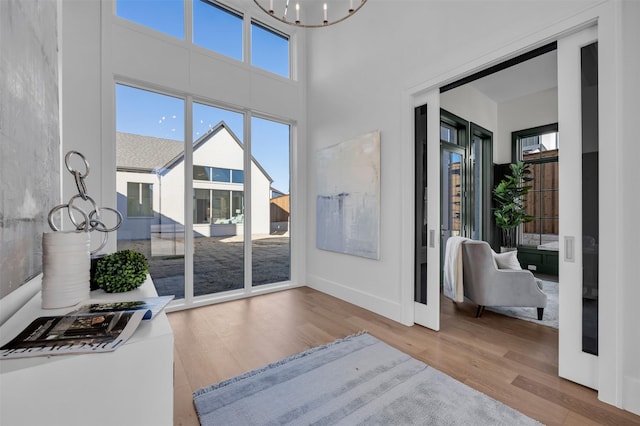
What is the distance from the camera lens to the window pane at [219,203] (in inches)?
151

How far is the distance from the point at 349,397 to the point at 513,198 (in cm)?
537

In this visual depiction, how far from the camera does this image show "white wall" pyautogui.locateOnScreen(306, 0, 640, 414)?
175 cm

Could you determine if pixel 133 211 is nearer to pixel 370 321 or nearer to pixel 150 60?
pixel 150 60

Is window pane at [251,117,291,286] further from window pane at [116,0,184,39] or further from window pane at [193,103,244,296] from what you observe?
window pane at [116,0,184,39]

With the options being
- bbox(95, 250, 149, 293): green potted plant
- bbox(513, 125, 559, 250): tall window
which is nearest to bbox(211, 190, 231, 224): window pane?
bbox(95, 250, 149, 293): green potted plant

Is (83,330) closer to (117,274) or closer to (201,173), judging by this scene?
(117,274)

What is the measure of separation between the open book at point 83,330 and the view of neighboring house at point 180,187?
2732mm

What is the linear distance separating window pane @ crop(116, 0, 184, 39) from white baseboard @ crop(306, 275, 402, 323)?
13.0 feet

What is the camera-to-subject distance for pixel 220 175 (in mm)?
3980

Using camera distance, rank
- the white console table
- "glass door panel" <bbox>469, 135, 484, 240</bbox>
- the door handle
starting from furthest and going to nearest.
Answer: "glass door panel" <bbox>469, 135, 484, 240</bbox> → the door handle → the white console table

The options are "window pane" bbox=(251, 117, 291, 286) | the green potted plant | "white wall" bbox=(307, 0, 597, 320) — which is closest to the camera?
the green potted plant

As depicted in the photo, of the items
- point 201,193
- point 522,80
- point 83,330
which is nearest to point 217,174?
point 201,193

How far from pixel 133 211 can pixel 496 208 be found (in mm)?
6434

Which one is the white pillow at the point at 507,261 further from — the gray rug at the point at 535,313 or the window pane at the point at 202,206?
the window pane at the point at 202,206
